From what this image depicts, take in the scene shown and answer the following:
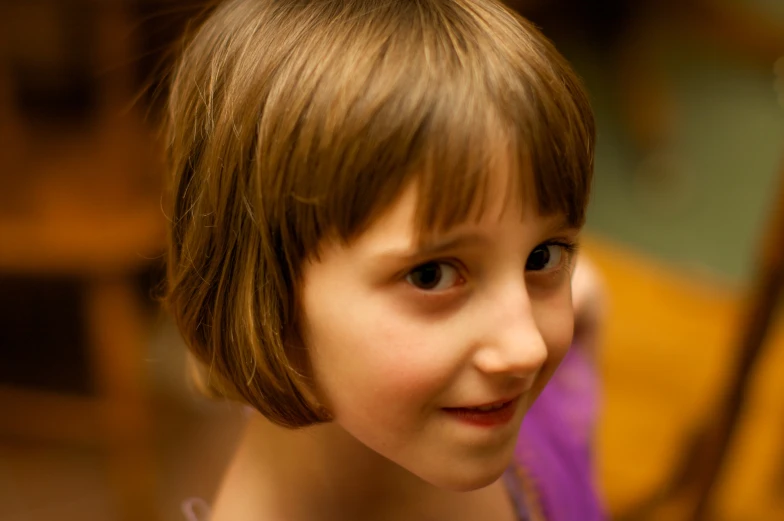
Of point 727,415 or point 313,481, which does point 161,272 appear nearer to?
point 313,481

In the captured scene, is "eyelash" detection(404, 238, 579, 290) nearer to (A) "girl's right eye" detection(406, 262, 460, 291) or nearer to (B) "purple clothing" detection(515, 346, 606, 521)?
(A) "girl's right eye" detection(406, 262, 460, 291)

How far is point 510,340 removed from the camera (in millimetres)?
512

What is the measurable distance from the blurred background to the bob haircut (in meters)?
0.18

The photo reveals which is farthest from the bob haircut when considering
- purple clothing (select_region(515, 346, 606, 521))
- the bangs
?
purple clothing (select_region(515, 346, 606, 521))

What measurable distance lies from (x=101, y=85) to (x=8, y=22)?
1.21 feet

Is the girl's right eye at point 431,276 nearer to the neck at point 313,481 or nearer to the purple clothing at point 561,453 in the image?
the neck at point 313,481

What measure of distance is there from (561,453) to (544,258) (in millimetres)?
330

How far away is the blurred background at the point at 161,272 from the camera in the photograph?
102 cm

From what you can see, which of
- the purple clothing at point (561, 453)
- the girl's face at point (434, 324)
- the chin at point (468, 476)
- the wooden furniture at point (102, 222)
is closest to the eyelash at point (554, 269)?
the girl's face at point (434, 324)

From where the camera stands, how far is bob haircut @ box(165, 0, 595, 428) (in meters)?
0.49

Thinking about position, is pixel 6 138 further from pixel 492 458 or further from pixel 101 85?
pixel 492 458

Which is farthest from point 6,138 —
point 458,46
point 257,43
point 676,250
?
point 676,250

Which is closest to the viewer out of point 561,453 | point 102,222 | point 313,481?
point 313,481

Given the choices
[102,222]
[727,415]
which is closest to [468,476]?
[727,415]
